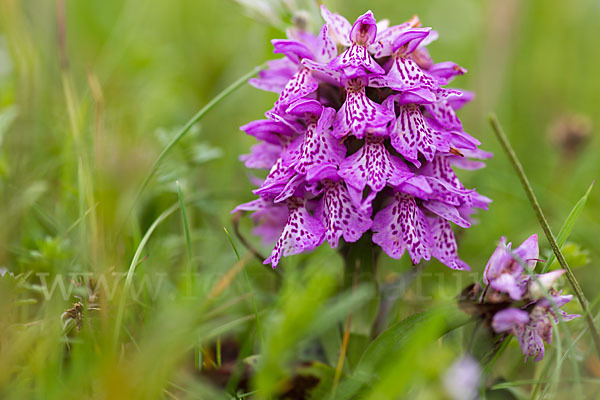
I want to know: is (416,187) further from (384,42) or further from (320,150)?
(384,42)

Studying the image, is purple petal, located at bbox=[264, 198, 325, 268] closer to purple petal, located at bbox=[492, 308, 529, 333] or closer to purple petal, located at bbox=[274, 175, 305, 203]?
purple petal, located at bbox=[274, 175, 305, 203]

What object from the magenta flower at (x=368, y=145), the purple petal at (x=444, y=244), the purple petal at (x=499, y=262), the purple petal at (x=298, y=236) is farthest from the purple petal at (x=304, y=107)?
the purple petal at (x=499, y=262)

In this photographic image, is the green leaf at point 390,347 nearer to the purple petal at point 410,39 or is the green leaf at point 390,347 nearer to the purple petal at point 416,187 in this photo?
the purple petal at point 416,187

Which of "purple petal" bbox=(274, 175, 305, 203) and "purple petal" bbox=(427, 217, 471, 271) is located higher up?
"purple petal" bbox=(274, 175, 305, 203)

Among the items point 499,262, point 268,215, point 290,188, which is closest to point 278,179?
point 290,188

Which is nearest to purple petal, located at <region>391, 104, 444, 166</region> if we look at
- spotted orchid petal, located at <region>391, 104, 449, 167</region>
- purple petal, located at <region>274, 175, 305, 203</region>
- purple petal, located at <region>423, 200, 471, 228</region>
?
spotted orchid petal, located at <region>391, 104, 449, 167</region>

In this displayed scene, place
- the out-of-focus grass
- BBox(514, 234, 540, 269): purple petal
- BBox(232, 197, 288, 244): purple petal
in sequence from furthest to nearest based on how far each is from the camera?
BBox(232, 197, 288, 244): purple petal → BBox(514, 234, 540, 269): purple petal → the out-of-focus grass

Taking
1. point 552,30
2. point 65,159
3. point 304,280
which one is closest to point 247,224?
point 304,280
